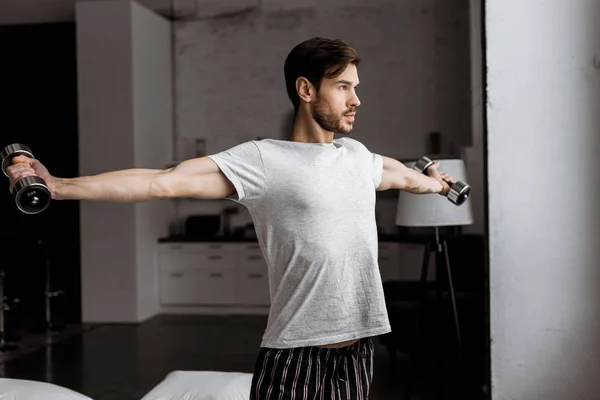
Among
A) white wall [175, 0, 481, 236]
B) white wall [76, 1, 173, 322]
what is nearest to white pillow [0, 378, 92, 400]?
white wall [76, 1, 173, 322]

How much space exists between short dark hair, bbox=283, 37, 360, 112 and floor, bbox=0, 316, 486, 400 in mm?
3148

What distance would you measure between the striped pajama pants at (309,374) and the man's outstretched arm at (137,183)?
486mm

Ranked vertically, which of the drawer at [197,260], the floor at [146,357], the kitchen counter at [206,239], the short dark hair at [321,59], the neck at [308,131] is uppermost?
the short dark hair at [321,59]

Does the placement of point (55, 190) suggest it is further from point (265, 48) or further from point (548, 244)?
point (265, 48)

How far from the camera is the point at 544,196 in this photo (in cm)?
343

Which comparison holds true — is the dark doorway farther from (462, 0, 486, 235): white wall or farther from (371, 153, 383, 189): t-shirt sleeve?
(371, 153, 383, 189): t-shirt sleeve

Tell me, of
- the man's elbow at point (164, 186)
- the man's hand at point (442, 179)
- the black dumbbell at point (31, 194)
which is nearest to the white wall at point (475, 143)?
the man's hand at point (442, 179)

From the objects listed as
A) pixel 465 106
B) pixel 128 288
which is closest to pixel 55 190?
pixel 128 288

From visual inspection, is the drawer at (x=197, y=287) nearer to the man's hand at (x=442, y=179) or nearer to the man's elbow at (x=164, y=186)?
the man's hand at (x=442, y=179)

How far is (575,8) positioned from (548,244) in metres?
0.99

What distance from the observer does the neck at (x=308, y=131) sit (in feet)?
7.61

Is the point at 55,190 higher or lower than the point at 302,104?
lower

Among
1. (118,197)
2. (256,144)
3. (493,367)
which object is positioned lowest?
(493,367)

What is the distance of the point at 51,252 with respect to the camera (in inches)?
341
